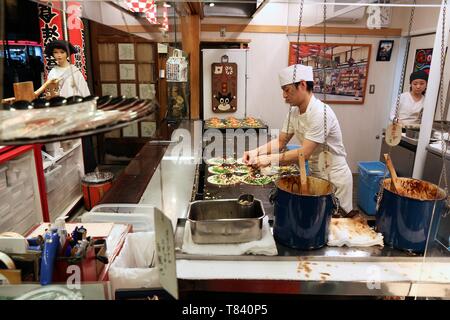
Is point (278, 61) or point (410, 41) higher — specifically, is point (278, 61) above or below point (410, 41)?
below

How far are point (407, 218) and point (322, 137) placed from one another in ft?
4.03

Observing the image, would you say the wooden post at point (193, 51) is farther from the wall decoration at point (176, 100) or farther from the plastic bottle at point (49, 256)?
the plastic bottle at point (49, 256)

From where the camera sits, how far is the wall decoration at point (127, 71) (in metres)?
5.77

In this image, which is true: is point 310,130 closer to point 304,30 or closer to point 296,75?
point 296,75

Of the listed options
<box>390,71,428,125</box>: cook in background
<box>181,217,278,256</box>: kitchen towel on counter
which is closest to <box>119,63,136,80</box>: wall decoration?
<box>390,71,428,125</box>: cook in background

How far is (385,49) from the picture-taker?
20.1 feet

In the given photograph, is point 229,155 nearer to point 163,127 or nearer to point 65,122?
point 163,127

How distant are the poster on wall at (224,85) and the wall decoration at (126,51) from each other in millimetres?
1372

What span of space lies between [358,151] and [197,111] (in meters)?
3.31

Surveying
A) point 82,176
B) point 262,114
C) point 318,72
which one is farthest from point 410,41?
point 82,176

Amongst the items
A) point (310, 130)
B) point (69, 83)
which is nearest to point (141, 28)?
point (69, 83)

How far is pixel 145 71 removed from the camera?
5.57 meters

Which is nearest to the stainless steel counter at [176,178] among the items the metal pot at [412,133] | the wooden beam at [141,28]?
the wooden beam at [141,28]

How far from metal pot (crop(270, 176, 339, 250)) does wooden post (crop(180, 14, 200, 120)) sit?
4.17 metres
